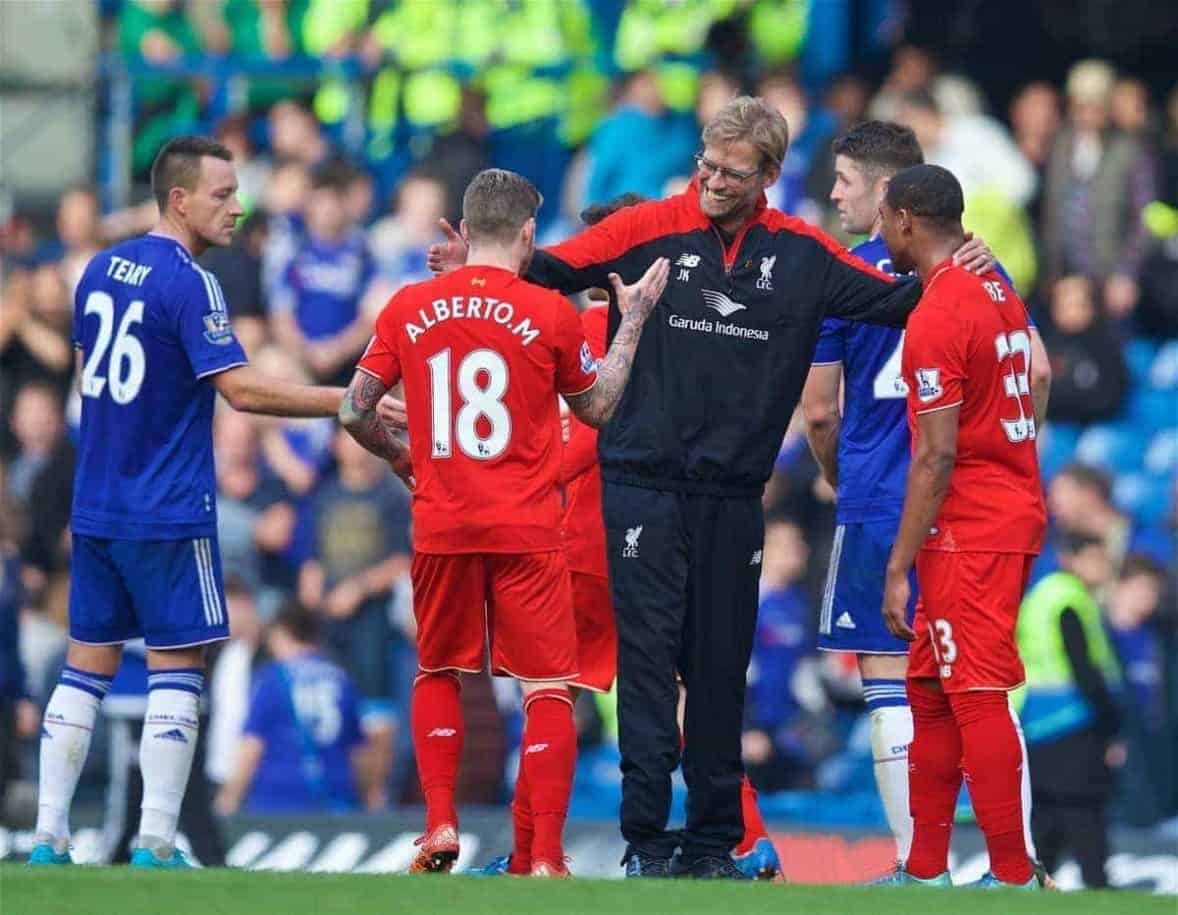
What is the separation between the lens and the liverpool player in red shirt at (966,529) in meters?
7.64

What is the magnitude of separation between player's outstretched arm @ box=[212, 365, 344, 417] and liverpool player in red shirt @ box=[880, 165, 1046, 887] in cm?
209

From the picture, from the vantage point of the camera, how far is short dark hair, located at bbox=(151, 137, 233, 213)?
875 centimetres

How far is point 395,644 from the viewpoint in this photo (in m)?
13.9

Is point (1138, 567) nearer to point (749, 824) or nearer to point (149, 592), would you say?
point (749, 824)

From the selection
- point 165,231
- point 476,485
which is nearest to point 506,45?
point 165,231

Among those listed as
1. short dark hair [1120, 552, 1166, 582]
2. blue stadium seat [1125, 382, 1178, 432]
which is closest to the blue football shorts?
short dark hair [1120, 552, 1166, 582]

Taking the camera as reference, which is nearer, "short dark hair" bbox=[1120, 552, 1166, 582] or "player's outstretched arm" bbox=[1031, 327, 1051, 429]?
"player's outstretched arm" bbox=[1031, 327, 1051, 429]

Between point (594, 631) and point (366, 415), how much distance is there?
146 centimetres

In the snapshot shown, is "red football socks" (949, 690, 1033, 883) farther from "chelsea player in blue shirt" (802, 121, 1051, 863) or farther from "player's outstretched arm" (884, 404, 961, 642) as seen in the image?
"chelsea player in blue shirt" (802, 121, 1051, 863)

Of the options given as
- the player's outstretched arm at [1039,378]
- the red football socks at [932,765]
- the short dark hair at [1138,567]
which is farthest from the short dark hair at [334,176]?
the red football socks at [932,765]

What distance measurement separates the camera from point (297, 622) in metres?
13.2

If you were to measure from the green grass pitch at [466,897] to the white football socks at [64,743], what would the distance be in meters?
1.15

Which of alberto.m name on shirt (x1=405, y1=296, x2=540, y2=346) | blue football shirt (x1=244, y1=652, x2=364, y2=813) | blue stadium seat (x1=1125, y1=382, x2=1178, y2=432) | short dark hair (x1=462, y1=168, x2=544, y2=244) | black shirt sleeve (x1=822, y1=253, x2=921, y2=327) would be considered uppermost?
short dark hair (x1=462, y1=168, x2=544, y2=244)

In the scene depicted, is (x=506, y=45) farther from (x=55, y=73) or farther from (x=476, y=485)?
(x=476, y=485)
